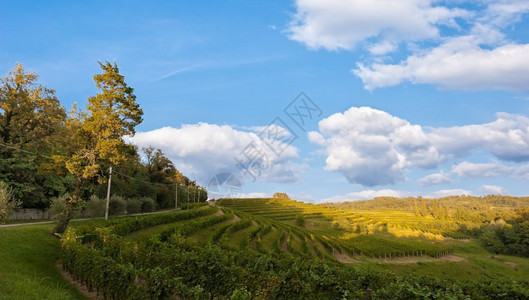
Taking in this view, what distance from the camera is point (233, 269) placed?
17141 millimetres

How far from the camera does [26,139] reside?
48.3 meters

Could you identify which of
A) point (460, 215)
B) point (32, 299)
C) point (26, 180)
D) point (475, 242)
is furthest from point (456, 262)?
point (460, 215)

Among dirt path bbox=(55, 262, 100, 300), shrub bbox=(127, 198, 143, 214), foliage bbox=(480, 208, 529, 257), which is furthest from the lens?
foliage bbox=(480, 208, 529, 257)

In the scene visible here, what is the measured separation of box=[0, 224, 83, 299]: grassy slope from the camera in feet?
51.3

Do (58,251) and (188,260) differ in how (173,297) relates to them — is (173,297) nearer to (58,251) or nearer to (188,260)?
(188,260)

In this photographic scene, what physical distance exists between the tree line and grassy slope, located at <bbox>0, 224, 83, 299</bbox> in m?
2.69

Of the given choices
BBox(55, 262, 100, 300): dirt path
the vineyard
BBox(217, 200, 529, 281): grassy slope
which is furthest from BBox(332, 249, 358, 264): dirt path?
BBox(55, 262, 100, 300): dirt path

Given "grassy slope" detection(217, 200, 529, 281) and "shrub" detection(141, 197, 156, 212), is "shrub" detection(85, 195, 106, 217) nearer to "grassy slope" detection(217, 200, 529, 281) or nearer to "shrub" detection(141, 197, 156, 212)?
"shrub" detection(141, 197, 156, 212)

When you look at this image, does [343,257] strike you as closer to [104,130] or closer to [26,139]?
[104,130]

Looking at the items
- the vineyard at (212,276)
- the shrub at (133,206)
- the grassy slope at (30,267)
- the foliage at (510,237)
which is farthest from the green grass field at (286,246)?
the shrub at (133,206)

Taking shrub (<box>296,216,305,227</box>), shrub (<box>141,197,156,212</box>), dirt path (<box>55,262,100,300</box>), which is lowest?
shrub (<box>296,216,305,227</box>)

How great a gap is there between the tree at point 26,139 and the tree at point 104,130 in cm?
1910

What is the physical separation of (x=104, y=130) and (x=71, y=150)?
876 inches

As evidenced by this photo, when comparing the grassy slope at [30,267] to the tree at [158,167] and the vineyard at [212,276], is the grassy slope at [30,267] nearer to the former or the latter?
the vineyard at [212,276]
